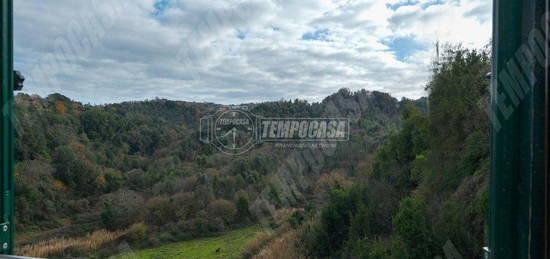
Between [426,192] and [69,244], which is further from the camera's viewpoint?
[69,244]

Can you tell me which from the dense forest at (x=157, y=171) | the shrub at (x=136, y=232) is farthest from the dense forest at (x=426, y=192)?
the shrub at (x=136, y=232)

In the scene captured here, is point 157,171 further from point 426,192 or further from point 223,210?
point 426,192

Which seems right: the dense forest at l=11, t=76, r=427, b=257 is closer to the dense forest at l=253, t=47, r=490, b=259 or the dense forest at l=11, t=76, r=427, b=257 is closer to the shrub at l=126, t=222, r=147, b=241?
the shrub at l=126, t=222, r=147, b=241

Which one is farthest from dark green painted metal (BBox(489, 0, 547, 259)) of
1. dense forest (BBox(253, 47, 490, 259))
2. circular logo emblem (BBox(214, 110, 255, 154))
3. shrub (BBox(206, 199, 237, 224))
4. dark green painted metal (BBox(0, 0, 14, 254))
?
circular logo emblem (BBox(214, 110, 255, 154))

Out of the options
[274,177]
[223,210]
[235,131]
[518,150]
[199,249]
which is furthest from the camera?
[274,177]

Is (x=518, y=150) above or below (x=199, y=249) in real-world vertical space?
above

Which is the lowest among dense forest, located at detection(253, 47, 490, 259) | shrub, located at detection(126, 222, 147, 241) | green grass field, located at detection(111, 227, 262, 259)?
green grass field, located at detection(111, 227, 262, 259)

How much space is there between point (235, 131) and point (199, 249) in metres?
3.13

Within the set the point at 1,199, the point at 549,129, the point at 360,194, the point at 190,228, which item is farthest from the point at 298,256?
the point at 549,129

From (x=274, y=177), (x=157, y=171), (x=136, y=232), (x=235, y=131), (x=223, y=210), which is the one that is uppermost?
(x=235, y=131)

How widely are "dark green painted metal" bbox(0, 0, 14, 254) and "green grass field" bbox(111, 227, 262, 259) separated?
5.43 metres

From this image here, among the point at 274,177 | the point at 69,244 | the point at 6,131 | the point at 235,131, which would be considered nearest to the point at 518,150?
the point at 6,131

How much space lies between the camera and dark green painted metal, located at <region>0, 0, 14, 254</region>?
0.96 metres

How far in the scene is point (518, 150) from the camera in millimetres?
506
